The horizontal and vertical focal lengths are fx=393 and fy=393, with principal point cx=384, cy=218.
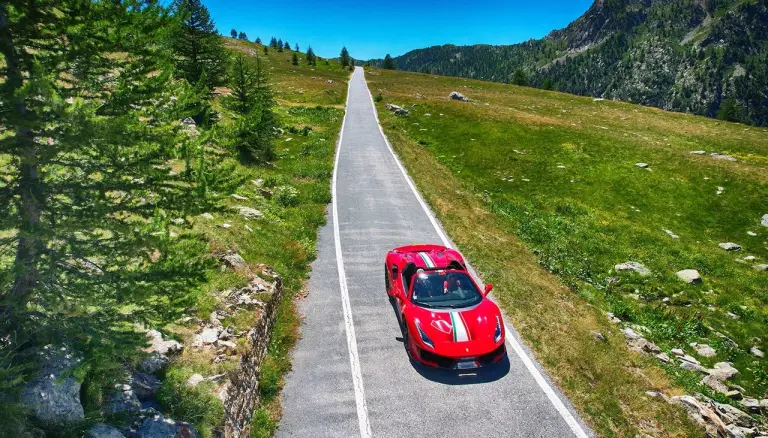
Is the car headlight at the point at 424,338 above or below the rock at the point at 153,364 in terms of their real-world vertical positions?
below

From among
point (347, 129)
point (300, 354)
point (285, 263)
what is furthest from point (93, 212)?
point (347, 129)

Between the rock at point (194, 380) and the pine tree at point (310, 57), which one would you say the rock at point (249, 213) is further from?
the pine tree at point (310, 57)

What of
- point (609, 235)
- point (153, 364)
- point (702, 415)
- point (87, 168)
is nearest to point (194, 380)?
point (153, 364)

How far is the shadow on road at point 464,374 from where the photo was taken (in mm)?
9109

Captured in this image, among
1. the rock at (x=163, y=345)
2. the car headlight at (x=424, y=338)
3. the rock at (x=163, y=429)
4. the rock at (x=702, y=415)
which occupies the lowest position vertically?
the rock at (x=702, y=415)

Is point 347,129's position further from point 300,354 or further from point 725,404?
point 725,404

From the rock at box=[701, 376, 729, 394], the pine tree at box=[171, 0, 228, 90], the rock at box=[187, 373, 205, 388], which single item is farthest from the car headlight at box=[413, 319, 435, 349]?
the pine tree at box=[171, 0, 228, 90]

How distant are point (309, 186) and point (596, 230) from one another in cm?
1631

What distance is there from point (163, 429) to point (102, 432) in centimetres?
90

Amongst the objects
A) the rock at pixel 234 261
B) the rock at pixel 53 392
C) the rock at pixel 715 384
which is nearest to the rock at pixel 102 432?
the rock at pixel 53 392

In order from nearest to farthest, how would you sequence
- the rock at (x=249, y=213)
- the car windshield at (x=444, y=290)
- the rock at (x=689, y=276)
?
the car windshield at (x=444, y=290) < the rock at (x=249, y=213) < the rock at (x=689, y=276)

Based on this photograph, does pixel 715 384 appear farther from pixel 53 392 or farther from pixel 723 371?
pixel 53 392

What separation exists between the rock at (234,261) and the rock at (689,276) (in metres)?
18.6

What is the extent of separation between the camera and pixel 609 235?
21328mm
